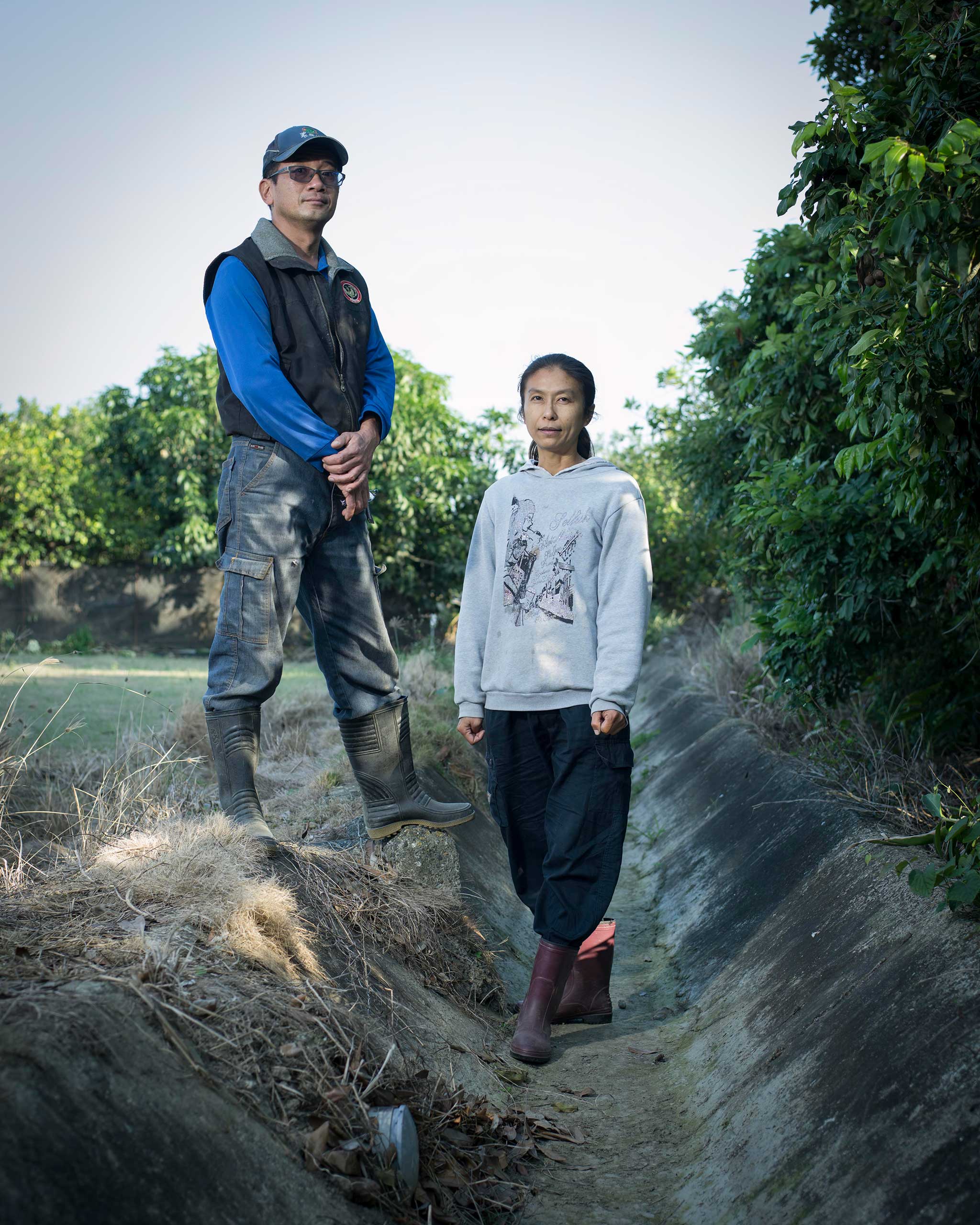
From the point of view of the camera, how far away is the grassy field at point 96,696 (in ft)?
19.9

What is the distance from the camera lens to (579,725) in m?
3.44

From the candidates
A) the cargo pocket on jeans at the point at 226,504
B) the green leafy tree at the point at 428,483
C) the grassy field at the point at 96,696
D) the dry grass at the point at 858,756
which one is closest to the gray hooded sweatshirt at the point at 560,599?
the cargo pocket on jeans at the point at 226,504

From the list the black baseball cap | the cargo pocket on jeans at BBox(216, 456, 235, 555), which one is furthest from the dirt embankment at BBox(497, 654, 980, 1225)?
the black baseball cap

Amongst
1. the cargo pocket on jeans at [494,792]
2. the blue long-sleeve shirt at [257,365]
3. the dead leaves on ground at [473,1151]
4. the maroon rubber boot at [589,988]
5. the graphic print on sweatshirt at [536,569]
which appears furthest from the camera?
the maroon rubber boot at [589,988]

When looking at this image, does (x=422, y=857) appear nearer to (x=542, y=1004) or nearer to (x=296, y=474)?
(x=542, y=1004)

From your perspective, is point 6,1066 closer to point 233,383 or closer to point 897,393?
point 233,383

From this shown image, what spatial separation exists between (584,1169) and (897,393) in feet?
7.49

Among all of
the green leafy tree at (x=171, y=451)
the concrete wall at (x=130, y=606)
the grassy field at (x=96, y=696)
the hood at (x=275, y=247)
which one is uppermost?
the green leafy tree at (x=171, y=451)

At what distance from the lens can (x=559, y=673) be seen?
3434mm

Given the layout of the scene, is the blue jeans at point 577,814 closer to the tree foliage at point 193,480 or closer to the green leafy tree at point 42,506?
the tree foliage at point 193,480

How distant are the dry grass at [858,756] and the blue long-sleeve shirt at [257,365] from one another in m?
2.38

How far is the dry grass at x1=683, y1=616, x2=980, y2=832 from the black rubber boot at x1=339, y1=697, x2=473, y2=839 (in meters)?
1.63

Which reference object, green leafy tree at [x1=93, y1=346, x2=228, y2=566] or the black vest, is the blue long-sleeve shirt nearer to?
the black vest

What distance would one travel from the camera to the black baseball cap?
3.46 metres
